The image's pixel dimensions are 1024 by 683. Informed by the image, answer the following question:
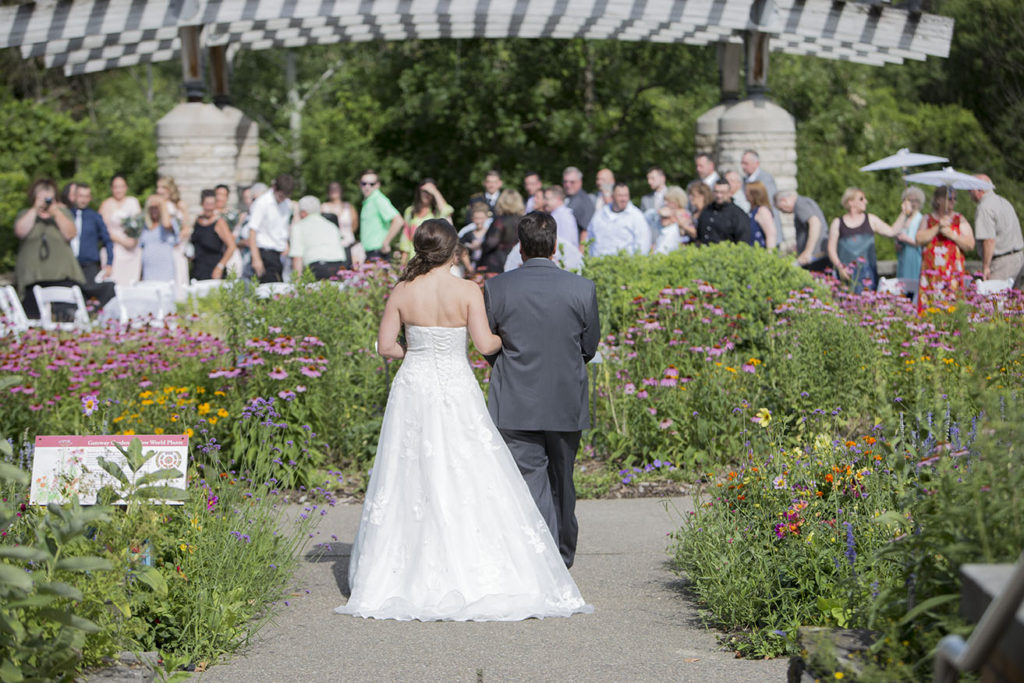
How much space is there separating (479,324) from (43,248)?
759 centimetres

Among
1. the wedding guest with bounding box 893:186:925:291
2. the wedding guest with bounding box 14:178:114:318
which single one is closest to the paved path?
the wedding guest with bounding box 14:178:114:318

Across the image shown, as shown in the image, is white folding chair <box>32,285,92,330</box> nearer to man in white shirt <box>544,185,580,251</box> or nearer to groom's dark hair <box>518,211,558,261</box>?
man in white shirt <box>544,185,580,251</box>

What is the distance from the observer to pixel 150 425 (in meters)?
7.44

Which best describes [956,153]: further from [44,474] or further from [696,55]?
[44,474]

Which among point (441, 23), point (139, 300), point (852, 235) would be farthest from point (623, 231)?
point (441, 23)

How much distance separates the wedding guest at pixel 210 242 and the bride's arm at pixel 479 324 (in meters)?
8.10

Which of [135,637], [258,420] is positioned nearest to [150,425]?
[258,420]

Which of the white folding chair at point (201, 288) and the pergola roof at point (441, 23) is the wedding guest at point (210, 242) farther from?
the pergola roof at point (441, 23)

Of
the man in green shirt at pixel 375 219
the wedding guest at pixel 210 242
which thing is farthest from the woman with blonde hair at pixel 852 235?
the wedding guest at pixel 210 242

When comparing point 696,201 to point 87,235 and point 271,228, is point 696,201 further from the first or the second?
point 87,235

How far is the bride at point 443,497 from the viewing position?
5.46 meters

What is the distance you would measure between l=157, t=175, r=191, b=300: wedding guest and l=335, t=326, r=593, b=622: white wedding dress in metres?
7.83

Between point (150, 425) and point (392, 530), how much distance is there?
2.44 m

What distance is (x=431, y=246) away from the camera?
5.71 m
